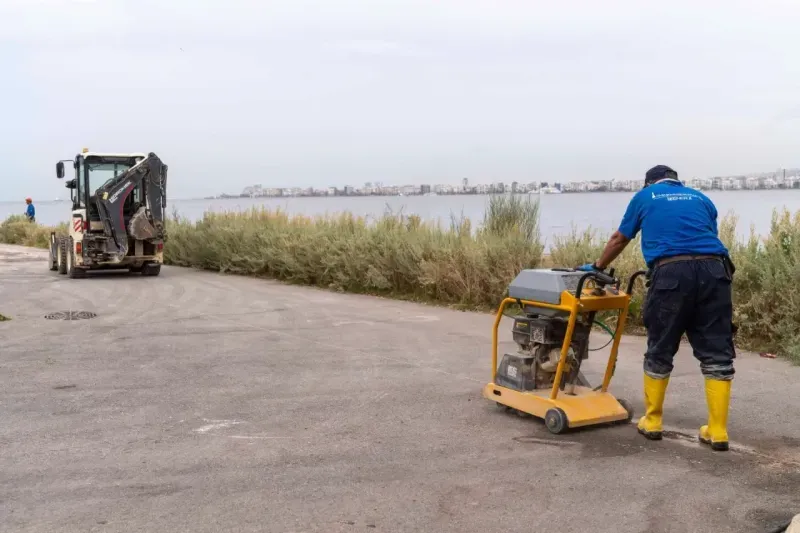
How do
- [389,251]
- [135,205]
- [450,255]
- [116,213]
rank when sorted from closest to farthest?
[450,255], [389,251], [116,213], [135,205]

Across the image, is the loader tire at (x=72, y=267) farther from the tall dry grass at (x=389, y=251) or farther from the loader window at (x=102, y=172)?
the tall dry grass at (x=389, y=251)

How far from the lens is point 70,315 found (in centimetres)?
1254

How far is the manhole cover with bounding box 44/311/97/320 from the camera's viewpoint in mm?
12259

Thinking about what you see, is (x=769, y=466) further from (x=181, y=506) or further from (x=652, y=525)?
(x=181, y=506)

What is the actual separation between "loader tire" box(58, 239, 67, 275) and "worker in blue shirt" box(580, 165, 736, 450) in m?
17.4

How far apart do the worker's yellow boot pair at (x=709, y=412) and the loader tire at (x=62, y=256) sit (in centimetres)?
1743

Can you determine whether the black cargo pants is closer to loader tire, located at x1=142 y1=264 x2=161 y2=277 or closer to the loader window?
loader tire, located at x1=142 y1=264 x2=161 y2=277

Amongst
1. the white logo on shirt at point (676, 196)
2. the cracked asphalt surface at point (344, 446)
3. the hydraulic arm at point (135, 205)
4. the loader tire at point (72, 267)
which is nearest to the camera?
the cracked asphalt surface at point (344, 446)


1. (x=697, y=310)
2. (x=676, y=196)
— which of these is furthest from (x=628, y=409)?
(x=676, y=196)

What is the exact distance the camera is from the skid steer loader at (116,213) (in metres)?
18.7

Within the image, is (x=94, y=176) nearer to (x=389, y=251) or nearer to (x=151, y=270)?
(x=151, y=270)

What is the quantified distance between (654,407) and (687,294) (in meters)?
0.93

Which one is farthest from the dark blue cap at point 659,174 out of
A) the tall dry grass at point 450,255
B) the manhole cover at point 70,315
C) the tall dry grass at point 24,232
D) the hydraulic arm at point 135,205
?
the tall dry grass at point 24,232

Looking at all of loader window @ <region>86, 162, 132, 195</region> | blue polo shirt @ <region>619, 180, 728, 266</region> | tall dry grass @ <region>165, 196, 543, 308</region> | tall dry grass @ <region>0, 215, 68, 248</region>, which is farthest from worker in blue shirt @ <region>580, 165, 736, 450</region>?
tall dry grass @ <region>0, 215, 68, 248</region>
